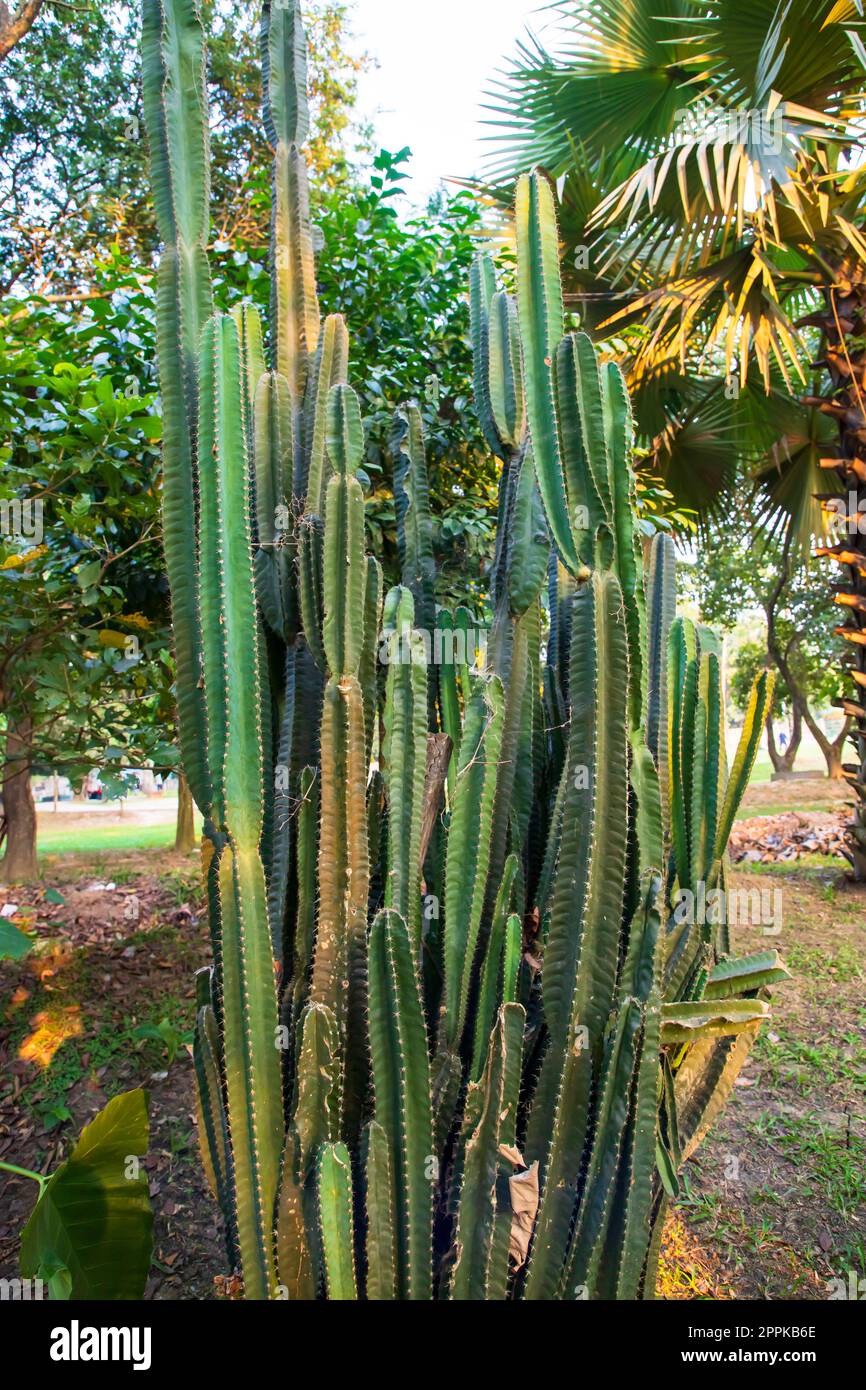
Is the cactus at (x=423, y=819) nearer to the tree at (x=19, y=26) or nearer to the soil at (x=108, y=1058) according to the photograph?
the soil at (x=108, y=1058)

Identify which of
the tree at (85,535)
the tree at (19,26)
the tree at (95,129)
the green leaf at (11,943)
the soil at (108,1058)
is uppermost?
the tree at (95,129)

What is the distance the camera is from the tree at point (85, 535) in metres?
2.90

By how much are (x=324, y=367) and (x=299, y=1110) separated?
5.75 ft

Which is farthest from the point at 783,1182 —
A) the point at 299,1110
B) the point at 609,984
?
the point at 299,1110

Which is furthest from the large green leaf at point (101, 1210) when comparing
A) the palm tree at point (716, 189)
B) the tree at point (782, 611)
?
the tree at point (782, 611)

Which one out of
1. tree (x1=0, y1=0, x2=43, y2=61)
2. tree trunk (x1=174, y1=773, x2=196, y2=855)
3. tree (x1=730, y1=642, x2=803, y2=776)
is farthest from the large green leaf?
tree (x1=730, y1=642, x2=803, y2=776)

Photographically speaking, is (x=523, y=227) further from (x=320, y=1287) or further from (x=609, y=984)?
(x=320, y=1287)

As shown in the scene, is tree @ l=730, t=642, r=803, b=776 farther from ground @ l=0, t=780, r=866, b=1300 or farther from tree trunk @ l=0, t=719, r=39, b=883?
tree trunk @ l=0, t=719, r=39, b=883

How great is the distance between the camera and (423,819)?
204 cm

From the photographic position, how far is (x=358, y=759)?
6.13ft

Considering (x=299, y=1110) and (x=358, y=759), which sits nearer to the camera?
(x=299, y=1110)

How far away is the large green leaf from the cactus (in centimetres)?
19

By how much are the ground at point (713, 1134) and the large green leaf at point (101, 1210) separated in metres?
0.65

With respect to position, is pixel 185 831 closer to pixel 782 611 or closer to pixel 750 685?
pixel 782 611
